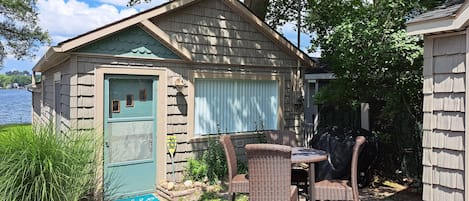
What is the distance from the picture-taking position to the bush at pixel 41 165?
4172mm

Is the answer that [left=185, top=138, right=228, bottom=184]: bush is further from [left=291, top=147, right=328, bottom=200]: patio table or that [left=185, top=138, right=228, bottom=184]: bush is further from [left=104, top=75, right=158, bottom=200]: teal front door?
[left=291, top=147, right=328, bottom=200]: patio table

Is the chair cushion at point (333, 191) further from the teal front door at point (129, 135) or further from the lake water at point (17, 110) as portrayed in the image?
the lake water at point (17, 110)

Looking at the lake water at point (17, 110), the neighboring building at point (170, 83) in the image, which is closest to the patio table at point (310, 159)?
the neighboring building at point (170, 83)

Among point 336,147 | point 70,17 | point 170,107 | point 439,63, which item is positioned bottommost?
point 336,147

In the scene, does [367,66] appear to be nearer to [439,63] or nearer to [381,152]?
[381,152]

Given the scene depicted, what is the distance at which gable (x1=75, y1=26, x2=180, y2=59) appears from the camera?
5660 millimetres

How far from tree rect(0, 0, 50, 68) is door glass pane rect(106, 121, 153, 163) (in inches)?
388

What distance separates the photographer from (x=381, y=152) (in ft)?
22.9

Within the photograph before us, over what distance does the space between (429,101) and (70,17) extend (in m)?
22.0

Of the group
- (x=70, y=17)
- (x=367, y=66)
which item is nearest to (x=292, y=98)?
(x=367, y=66)

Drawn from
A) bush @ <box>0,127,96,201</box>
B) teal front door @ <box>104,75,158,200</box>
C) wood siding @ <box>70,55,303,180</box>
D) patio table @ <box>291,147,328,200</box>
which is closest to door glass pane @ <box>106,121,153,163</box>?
teal front door @ <box>104,75,158,200</box>

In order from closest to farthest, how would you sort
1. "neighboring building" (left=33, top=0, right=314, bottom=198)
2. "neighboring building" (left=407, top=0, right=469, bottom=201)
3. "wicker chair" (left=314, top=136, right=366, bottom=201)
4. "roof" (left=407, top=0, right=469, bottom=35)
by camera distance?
"roof" (left=407, top=0, right=469, bottom=35) < "neighboring building" (left=407, top=0, right=469, bottom=201) < "wicker chair" (left=314, top=136, right=366, bottom=201) < "neighboring building" (left=33, top=0, right=314, bottom=198)

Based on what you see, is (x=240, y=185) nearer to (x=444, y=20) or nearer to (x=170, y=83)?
(x=170, y=83)

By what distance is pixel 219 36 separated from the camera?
282 inches
